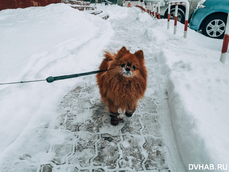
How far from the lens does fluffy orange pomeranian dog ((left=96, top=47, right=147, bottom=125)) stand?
1.80 m

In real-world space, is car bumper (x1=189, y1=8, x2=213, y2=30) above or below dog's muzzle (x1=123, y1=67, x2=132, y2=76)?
above

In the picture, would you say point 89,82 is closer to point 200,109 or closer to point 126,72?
point 126,72

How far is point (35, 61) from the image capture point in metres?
3.33

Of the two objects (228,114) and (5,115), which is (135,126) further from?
(5,115)

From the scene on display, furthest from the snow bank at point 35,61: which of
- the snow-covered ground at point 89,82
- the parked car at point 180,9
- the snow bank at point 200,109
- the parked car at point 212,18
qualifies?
the parked car at point 180,9

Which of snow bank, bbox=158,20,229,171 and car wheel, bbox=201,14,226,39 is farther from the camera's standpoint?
car wheel, bbox=201,14,226,39

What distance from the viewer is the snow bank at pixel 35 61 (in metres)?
2.17

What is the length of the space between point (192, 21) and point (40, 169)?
639 cm

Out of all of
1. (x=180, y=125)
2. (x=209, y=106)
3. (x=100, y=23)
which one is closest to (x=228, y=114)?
(x=209, y=106)

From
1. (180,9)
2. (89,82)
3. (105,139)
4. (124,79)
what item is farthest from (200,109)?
(180,9)

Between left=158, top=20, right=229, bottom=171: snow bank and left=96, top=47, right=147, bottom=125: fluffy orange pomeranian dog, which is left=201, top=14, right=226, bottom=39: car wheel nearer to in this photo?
left=158, top=20, right=229, bottom=171: snow bank

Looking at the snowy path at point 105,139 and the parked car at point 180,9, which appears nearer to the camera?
the snowy path at point 105,139

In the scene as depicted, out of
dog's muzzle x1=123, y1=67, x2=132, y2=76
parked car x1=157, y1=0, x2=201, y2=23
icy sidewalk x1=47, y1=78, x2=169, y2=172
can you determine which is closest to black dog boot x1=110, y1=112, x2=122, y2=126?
icy sidewalk x1=47, y1=78, x2=169, y2=172
